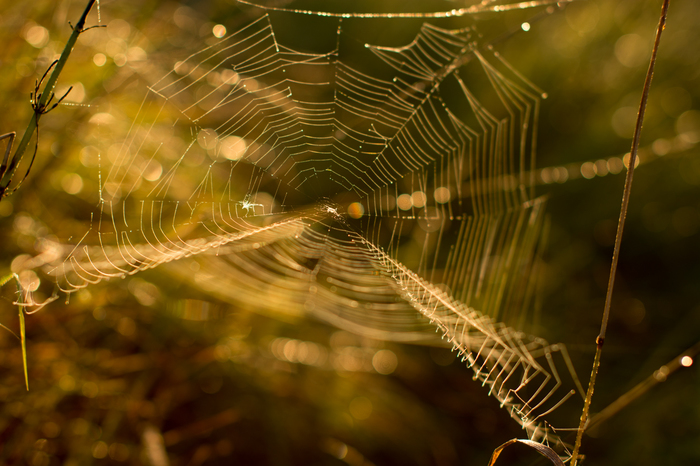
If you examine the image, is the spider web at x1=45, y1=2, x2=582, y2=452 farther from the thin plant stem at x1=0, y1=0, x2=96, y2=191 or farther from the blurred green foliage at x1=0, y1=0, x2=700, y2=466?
the thin plant stem at x1=0, y1=0, x2=96, y2=191

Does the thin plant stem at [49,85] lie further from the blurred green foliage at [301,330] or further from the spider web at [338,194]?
the spider web at [338,194]

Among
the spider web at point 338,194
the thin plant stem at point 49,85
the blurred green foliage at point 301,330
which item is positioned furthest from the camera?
the spider web at point 338,194

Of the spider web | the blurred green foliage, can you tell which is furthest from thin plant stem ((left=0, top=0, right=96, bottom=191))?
the spider web

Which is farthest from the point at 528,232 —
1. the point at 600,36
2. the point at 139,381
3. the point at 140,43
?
the point at 140,43

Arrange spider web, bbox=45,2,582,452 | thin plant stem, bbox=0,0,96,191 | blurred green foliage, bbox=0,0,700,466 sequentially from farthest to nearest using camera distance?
spider web, bbox=45,2,582,452 < blurred green foliage, bbox=0,0,700,466 < thin plant stem, bbox=0,0,96,191

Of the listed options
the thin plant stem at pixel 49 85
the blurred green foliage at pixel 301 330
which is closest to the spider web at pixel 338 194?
the blurred green foliage at pixel 301 330

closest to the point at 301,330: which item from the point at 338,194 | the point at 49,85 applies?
the point at 338,194
